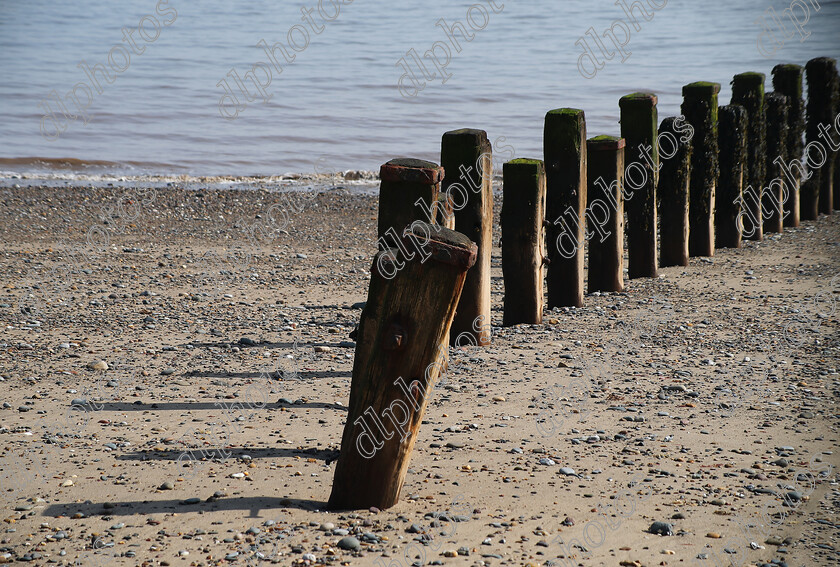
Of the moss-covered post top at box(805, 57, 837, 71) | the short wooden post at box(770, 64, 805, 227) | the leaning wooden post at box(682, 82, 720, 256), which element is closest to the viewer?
the leaning wooden post at box(682, 82, 720, 256)

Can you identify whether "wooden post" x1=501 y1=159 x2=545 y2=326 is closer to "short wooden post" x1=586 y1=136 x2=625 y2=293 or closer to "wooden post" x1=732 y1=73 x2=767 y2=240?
"short wooden post" x1=586 y1=136 x2=625 y2=293

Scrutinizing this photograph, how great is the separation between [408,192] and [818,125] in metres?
8.00

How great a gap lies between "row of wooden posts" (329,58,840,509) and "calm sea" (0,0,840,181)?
860 centimetres

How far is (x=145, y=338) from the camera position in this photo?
23.2 ft

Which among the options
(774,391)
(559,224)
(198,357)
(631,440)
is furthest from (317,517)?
(559,224)

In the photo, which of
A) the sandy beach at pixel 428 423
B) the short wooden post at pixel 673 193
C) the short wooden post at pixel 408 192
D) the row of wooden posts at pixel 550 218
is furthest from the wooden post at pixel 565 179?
the short wooden post at pixel 408 192

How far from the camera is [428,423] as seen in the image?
535 cm

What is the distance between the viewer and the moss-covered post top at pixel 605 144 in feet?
25.3

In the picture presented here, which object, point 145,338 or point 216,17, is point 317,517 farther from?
point 216,17

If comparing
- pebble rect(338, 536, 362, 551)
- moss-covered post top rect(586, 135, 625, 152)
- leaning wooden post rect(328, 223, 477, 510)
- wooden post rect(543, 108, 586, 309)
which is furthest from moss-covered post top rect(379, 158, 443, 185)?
moss-covered post top rect(586, 135, 625, 152)

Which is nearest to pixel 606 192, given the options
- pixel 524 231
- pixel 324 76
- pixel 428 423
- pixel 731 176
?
pixel 524 231

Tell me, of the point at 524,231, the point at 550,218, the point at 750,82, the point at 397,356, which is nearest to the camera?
the point at 397,356

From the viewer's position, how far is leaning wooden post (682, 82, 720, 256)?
895 cm

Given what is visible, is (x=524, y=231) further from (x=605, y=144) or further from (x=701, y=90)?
(x=701, y=90)
